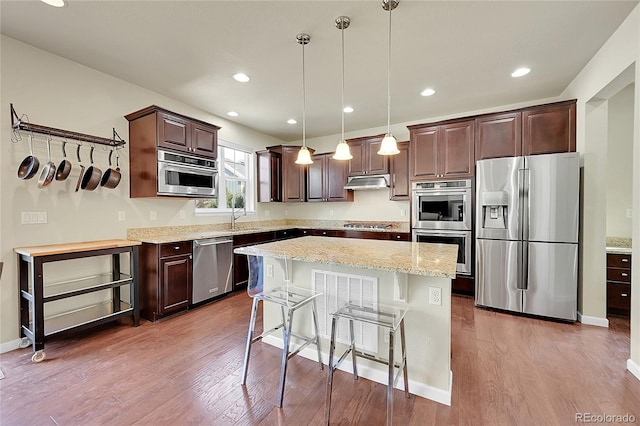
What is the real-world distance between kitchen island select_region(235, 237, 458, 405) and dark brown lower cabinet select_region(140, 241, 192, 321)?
1449 mm

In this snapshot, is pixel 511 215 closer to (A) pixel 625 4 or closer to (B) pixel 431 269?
(A) pixel 625 4

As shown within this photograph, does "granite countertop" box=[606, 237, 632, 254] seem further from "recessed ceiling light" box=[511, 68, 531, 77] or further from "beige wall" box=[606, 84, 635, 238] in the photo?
"recessed ceiling light" box=[511, 68, 531, 77]

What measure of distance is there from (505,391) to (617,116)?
158 inches

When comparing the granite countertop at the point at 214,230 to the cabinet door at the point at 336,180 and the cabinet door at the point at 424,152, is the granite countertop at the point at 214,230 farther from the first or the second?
the cabinet door at the point at 424,152

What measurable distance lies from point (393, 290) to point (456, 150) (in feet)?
9.02

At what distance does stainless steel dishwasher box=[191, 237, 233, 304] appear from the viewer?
3.49 meters

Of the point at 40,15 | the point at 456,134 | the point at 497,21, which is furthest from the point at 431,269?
the point at 40,15

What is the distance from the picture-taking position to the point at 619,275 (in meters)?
3.19

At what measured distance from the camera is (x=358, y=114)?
449 centimetres

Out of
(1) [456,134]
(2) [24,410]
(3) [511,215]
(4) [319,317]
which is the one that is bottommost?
(2) [24,410]

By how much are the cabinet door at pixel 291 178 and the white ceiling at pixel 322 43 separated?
5.53ft

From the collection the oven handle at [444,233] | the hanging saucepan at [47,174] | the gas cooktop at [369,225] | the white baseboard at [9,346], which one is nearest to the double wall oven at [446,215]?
the oven handle at [444,233]

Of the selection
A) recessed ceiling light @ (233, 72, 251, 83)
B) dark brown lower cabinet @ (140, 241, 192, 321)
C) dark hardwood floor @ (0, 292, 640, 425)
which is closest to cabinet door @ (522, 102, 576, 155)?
dark hardwood floor @ (0, 292, 640, 425)

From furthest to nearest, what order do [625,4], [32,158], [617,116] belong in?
[617,116], [32,158], [625,4]
